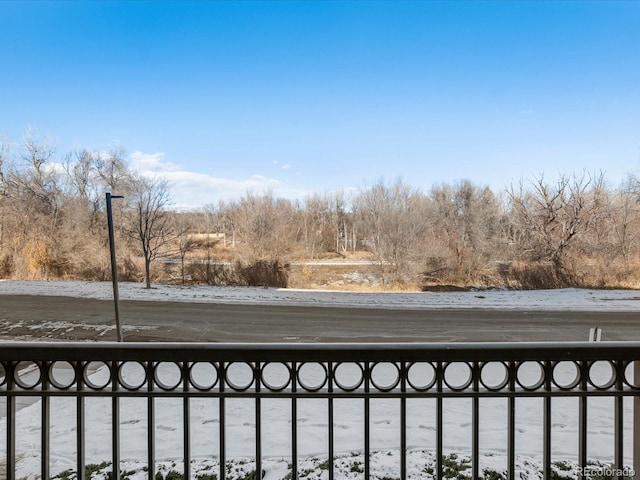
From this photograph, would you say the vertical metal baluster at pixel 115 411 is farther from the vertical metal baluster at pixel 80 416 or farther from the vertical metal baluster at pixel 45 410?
the vertical metal baluster at pixel 45 410

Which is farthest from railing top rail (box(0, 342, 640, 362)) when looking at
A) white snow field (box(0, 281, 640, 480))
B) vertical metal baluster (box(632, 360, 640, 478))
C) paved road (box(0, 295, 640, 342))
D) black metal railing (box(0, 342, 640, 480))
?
paved road (box(0, 295, 640, 342))

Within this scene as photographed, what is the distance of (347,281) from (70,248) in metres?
12.4

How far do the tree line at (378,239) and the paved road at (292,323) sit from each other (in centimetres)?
443

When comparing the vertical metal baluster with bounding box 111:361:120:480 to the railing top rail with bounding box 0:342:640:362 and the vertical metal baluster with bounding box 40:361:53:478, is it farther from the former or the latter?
the vertical metal baluster with bounding box 40:361:53:478

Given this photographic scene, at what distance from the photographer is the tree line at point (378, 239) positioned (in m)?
14.2

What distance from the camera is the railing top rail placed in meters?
1.20

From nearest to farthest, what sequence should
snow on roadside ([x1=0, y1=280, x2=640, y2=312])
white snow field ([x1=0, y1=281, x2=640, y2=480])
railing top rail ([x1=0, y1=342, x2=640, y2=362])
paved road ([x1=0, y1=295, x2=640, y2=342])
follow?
railing top rail ([x1=0, y1=342, x2=640, y2=362]) → white snow field ([x1=0, y1=281, x2=640, y2=480]) → paved road ([x1=0, y1=295, x2=640, y2=342]) → snow on roadside ([x1=0, y1=280, x2=640, y2=312])

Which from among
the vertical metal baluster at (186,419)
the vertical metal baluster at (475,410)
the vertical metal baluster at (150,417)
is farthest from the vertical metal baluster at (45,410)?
the vertical metal baluster at (475,410)

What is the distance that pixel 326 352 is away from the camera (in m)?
1.22

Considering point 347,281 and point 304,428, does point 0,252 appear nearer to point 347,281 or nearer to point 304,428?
point 347,281

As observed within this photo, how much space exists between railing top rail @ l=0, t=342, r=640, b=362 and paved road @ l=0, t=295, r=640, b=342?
18.1ft

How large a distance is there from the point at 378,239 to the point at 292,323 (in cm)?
793

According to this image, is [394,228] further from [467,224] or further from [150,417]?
[150,417]

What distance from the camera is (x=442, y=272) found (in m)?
14.8
